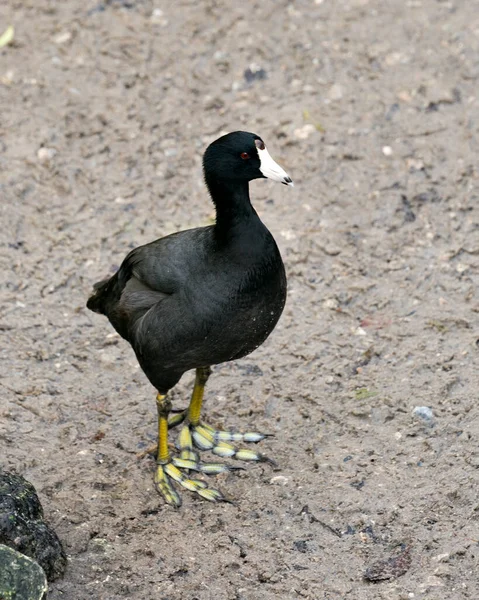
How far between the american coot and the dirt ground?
583mm

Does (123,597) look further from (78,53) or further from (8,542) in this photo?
(78,53)

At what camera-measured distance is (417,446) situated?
5070 millimetres

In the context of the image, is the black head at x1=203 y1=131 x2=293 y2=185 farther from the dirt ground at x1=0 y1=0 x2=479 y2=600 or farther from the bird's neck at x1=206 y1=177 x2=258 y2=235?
the dirt ground at x1=0 y1=0 x2=479 y2=600

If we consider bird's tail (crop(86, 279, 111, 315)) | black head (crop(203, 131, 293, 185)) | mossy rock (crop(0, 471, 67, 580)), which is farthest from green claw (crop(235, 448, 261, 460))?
black head (crop(203, 131, 293, 185))

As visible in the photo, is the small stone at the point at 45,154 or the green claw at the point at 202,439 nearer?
the green claw at the point at 202,439

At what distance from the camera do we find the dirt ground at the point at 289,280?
457 cm

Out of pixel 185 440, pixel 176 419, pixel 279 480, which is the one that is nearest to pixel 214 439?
pixel 185 440

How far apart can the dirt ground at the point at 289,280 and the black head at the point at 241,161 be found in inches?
61.6

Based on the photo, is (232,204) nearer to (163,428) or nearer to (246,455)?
(163,428)

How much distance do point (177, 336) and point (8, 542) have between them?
127 cm

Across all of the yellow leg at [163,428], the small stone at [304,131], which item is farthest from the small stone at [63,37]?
the yellow leg at [163,428]

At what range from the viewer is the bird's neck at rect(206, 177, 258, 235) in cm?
461

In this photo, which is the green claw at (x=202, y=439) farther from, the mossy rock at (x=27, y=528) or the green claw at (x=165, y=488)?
the mossy rock at (x=27, y=528)

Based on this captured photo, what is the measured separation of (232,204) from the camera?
4.61 meters
